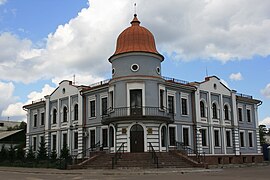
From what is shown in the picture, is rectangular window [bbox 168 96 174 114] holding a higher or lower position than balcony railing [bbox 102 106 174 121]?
higher

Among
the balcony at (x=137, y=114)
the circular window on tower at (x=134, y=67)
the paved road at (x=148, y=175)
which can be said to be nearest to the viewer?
the paved road at (x=148, y=175)

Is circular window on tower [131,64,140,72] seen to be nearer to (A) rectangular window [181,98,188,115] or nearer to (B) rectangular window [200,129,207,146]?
(A) rectangular window [181,98,188,115]

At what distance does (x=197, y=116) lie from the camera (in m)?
34.3

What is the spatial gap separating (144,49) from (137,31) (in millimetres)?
1905

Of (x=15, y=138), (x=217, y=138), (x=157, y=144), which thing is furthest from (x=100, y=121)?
(x=15, y=138)

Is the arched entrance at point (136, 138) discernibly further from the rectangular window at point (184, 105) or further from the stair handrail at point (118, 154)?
the rectangular window at point (184, 105)

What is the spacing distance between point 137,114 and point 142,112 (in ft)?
1.48

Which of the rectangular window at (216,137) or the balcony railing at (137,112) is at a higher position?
the balcony railing at (137,112)

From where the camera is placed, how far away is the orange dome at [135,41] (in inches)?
1194

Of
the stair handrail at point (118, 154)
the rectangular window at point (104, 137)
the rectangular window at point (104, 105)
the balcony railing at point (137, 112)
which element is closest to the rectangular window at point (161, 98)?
the balcony railing at point (137, 112)

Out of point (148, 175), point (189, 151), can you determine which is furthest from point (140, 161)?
point (189, 151)

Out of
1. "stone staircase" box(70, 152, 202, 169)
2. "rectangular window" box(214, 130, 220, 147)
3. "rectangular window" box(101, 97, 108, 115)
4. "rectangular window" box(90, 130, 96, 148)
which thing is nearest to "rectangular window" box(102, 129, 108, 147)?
"rectangular window" box(90, 130, 96, 148)

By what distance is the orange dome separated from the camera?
99.5 feet

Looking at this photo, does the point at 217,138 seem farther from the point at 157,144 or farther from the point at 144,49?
the point at 144,49
